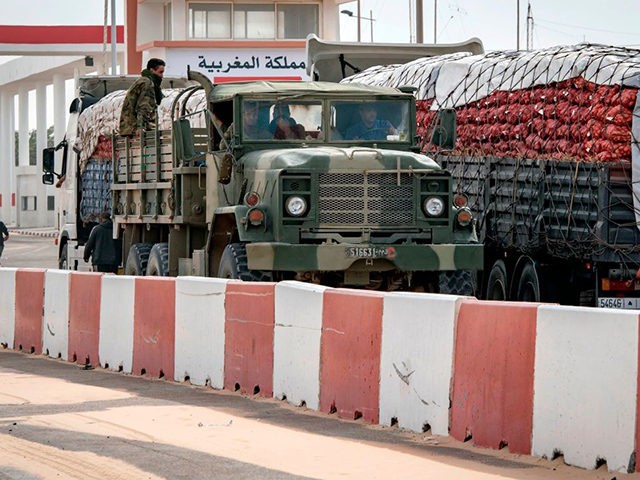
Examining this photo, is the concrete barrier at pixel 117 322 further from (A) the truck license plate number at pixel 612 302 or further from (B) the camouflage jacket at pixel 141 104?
(B) the camouflage jacket at pixel 141 104

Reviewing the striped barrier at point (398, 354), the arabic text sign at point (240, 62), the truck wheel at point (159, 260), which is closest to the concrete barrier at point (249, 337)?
the striped barrier at point (398, 354)

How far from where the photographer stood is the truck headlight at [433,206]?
17.3m

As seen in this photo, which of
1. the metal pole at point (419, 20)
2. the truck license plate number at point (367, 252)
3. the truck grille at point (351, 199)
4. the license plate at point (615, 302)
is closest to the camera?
the truck license plate number at point (367, 252)

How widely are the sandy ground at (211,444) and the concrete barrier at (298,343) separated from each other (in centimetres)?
15

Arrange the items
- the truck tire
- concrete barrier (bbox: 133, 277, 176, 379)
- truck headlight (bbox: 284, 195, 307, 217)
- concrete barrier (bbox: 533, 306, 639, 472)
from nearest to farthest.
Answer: concrete barrier (bbox: 533, 306, 639, 472)
concrete barrier (bbox: 133, 277, 176, 379)
truck headlight (bbox: 284, 195, 307, 217)
the truck tire

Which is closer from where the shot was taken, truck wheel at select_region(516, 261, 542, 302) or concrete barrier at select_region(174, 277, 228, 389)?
concrete barrier at select_region(174, 277, 228, 389)

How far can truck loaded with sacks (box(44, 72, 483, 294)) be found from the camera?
56.0 ft

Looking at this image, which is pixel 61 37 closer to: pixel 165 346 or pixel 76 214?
pixel 76 214

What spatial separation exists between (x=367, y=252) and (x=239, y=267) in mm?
1363

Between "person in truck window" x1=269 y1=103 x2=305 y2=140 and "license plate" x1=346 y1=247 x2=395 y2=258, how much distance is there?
6.19ft

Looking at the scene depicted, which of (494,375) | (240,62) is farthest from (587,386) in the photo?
(240,62)

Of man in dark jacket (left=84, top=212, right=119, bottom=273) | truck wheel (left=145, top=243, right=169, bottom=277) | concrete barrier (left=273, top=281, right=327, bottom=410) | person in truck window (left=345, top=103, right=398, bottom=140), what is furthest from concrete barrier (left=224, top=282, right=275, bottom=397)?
man in dark jacket (left=84, top=212, right=119, bottom=273)

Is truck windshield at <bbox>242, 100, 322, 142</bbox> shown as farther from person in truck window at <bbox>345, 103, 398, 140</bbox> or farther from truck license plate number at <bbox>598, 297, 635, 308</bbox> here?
truck license plate number at <bbox>598, 297, 635, 308</bbox>

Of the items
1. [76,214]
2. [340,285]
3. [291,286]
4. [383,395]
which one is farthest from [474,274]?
[76,214]
